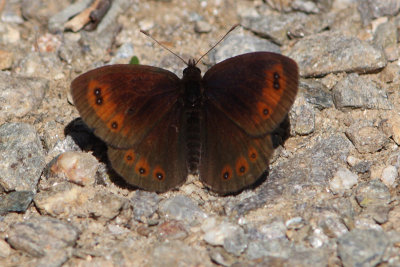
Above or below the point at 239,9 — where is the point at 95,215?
below

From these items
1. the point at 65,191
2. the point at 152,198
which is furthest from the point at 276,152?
the point at 65,191

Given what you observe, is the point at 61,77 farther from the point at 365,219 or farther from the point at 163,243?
the point at 365,219

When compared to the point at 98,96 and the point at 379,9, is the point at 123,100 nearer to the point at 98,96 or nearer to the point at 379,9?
the point at 98,96

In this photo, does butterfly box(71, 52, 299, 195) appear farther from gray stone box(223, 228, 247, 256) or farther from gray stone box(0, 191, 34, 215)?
gray stone box(0, 191, 34, 215)

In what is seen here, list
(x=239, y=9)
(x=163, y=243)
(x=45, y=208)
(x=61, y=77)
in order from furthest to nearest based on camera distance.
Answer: (x=239, y=9) < (x=61, y=77) < (x=45, y=208) < (x=163, y=243)

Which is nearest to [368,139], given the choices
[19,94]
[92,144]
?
[92,144]

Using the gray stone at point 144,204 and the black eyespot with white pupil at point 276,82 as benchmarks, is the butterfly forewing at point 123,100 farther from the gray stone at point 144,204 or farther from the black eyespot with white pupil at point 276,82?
the black eyespot with white pupil at point 276,82

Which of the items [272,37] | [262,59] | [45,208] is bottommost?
[45,208]

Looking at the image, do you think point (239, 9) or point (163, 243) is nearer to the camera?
point (163, 243)
